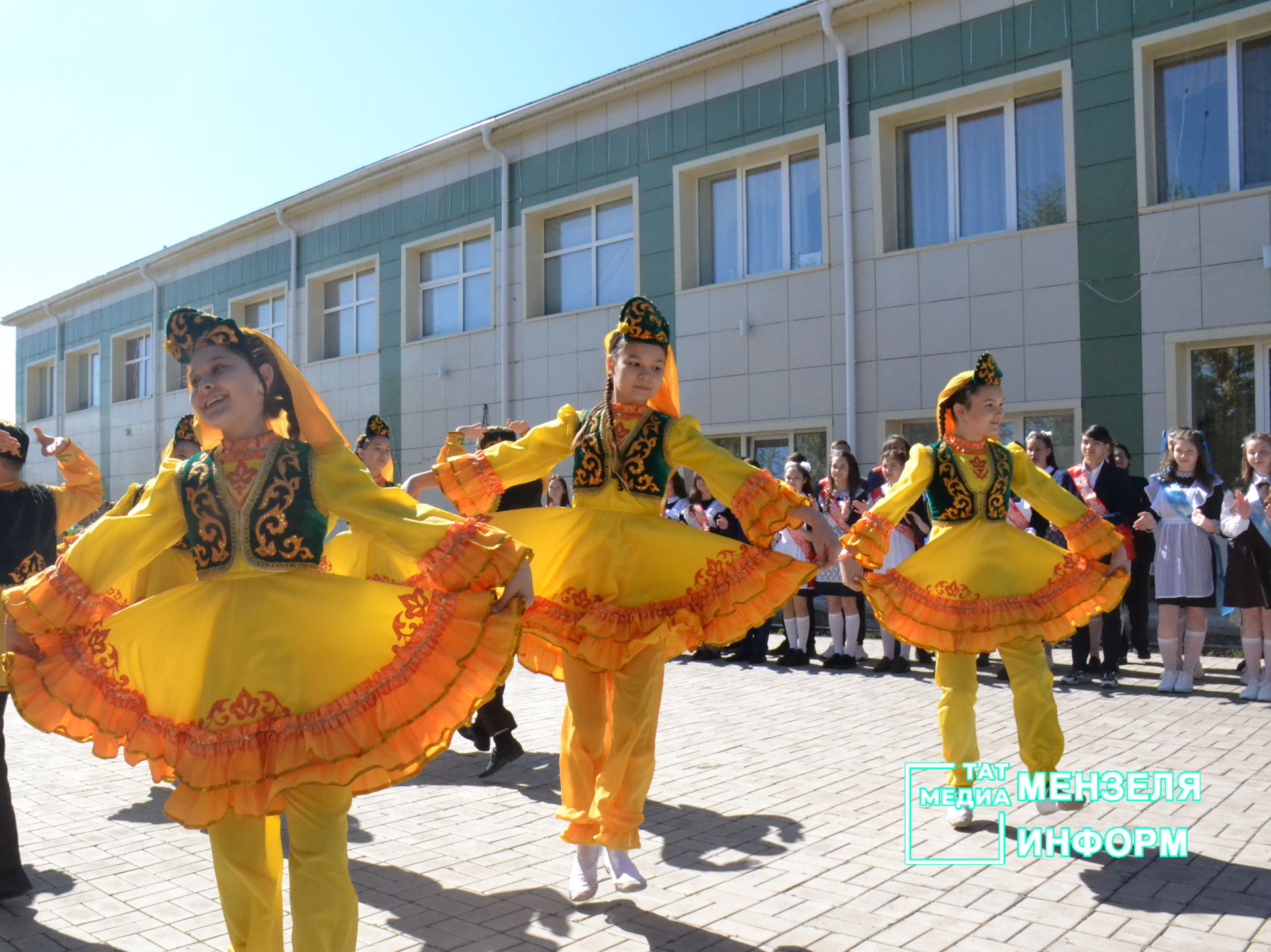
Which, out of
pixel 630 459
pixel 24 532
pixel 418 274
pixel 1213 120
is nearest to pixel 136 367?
pixel 418 274

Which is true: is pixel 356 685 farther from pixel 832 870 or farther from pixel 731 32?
pixel 731 32

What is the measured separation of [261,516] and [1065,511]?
3.96 m

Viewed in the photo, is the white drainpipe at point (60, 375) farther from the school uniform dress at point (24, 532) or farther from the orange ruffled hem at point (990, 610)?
the orange ruffled hem at point (990, 610)

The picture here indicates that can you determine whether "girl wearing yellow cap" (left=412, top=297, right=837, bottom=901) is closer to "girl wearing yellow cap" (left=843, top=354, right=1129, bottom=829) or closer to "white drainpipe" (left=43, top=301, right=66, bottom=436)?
"girl wearing yellow cap" (left=843, top=354, right=1129, bottom=829)

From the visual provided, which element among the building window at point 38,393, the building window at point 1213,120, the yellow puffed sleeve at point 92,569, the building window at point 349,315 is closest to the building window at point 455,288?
the building window at point 349,315

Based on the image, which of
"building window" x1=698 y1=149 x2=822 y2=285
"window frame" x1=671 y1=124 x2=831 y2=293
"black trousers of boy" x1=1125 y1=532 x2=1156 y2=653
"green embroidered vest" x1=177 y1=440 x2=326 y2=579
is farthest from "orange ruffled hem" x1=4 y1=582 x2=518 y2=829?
"building window" x1=698 y1=149 x2=822 y2=285

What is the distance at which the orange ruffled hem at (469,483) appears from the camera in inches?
173

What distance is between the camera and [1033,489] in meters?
5.42

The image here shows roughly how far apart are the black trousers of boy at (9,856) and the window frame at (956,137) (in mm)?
11421

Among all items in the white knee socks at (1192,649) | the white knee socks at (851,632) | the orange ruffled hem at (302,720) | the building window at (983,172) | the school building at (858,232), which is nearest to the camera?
the orange ruffled hem at (302,720)

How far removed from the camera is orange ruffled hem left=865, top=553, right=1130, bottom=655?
5.04 m

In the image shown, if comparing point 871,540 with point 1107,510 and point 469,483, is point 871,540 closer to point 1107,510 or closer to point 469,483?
point 469,483

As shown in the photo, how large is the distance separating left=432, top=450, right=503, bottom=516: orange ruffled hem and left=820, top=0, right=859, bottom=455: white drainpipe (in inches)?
383

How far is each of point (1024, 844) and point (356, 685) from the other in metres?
3.29
